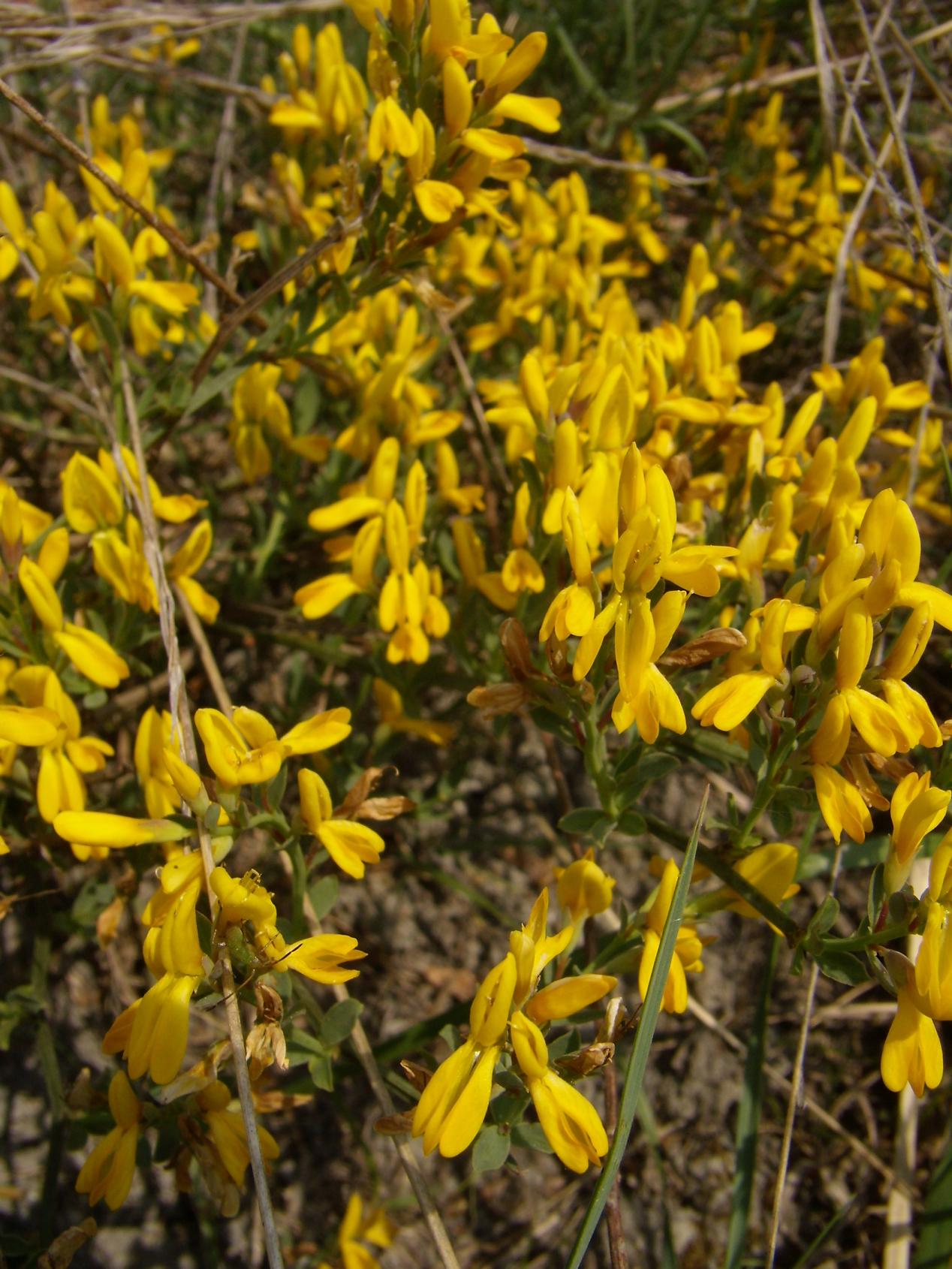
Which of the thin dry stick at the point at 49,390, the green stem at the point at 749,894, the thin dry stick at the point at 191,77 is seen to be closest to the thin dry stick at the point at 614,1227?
the green stem at the point at 749,894

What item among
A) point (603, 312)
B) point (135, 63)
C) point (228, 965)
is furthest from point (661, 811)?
point (135, 63)

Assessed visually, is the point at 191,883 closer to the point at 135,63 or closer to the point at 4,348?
the point at 4,348

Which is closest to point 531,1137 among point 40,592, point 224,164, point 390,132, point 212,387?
point 40,592

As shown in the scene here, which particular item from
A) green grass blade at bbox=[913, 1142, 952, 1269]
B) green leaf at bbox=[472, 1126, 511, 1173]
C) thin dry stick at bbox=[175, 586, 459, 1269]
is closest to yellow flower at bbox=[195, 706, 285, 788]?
thin dry stick at bbox=[175, 586, 459, 1269]

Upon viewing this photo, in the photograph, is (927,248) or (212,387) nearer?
(212,387)

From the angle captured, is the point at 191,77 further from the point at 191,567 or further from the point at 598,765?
the point at 598,765

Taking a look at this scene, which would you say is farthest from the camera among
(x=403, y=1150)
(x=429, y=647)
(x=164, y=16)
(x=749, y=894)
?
(x=164, y=16)
